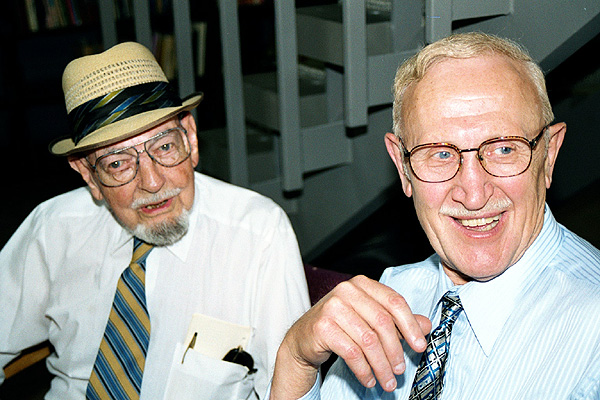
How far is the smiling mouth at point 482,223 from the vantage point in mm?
1312

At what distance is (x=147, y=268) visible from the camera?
1984 millimetres

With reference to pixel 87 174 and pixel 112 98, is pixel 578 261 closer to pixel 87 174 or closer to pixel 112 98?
pixel 112 98

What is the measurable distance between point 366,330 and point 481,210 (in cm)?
Result: 33

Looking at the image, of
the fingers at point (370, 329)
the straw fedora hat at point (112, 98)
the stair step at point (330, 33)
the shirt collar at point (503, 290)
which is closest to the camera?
the fingers at point (370, 329)

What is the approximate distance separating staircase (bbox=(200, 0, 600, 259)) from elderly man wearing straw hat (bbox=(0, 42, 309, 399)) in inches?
29.0

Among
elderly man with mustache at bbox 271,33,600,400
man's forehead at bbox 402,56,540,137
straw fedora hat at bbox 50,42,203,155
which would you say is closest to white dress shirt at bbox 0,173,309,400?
straw fedora hat at bbox 50,42,203,155

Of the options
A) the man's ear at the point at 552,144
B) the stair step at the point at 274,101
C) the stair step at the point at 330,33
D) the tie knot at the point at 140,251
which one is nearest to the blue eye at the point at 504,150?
the man's ear at the point at 552,144

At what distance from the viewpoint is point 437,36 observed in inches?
83.7

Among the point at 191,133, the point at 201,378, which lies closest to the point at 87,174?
the point at 191,133

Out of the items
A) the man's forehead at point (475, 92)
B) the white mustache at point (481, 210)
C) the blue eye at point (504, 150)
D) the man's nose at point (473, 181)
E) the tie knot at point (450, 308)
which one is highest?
the man's forehead at point (475, 92)

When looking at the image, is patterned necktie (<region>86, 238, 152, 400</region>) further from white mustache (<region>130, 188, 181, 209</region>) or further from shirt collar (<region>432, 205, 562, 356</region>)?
shirt collar (<region>432, 205, 562, 356</region>)

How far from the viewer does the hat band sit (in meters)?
1.87

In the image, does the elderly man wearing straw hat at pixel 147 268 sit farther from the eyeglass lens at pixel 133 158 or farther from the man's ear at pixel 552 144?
the man's ear at pixel 552 144

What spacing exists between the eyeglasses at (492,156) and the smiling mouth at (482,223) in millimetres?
89
